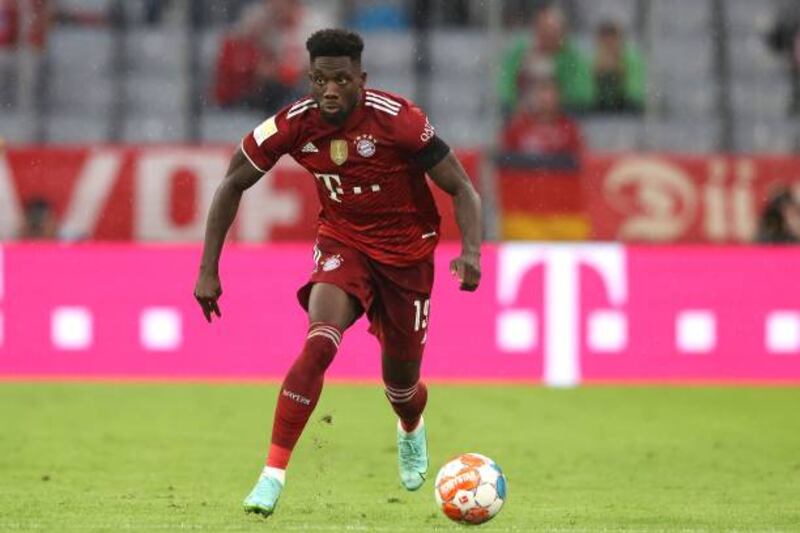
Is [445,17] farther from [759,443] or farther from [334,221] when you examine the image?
[334,221]

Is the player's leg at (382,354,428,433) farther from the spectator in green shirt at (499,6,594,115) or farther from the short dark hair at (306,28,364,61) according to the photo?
the spectator in green shirt at (499,6,594,115)

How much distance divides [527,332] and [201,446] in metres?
4.62

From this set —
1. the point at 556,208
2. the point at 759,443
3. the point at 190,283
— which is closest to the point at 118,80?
the point at 190,283

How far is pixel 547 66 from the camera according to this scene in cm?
1616

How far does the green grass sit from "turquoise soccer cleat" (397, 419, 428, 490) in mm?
107

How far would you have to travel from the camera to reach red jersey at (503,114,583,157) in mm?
15508

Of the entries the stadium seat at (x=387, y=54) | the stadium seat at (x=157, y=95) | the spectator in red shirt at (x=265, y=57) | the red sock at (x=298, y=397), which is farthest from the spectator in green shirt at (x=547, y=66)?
the red sock at (x=298, y=397)

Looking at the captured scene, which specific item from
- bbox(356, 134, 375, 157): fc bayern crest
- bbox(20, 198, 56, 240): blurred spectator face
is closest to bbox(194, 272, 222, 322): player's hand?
bbox(356, 134, 375, 157): fc bayern crest

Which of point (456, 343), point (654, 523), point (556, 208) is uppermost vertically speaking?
point (556, 208)

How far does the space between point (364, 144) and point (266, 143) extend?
15.3 inches

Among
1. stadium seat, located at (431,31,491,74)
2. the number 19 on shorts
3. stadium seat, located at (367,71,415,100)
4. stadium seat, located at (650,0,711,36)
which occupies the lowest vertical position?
the number 19 on shorts

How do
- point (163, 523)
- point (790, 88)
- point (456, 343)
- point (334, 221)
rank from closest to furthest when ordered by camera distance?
point (163, 523) < point (334, 221) < point (456, 343) < point (790, 88)

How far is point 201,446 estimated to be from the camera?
33.5 ft

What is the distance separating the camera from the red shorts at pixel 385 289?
24.4 ft
